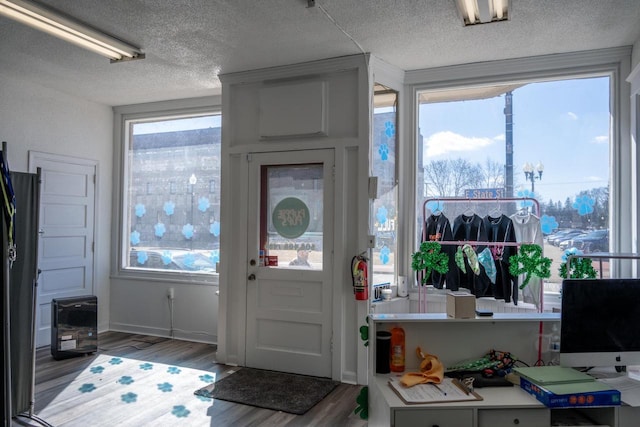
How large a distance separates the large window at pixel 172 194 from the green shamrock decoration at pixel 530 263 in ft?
9.84

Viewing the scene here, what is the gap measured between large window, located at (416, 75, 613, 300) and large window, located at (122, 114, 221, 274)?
230 cm

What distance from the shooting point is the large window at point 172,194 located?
16.6 ft

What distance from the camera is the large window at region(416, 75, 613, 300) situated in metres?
3.82

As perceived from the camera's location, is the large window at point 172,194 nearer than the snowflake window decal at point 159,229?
Yes

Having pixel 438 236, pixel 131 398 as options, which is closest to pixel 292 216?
pixel 438 236

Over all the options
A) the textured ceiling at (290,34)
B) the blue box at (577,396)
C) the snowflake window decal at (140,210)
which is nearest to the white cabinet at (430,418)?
the blue box at (577,396)

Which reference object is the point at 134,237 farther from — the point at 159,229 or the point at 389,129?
the point at 389,129

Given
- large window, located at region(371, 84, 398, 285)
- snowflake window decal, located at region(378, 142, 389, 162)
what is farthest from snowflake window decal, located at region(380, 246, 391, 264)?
snowflake window decal, located at region(378, 142, 389, 162)

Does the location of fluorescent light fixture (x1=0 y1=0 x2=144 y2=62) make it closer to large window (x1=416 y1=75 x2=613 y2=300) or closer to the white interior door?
the white interior door

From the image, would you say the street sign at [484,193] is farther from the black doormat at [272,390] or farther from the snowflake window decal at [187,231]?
the snowflake window decal at [187,231]

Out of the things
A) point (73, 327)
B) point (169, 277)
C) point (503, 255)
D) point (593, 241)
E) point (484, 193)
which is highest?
point (484, 193)

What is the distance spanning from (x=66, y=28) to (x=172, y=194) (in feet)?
7.55

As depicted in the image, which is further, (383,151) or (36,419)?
(383,151)

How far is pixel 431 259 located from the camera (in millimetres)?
3834
